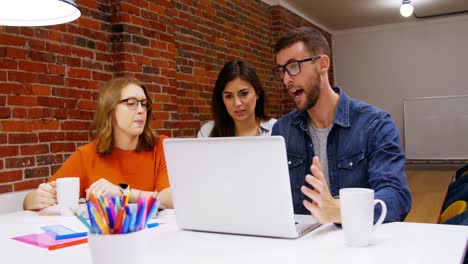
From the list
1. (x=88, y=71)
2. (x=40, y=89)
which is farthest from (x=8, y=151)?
(x=88, y=71)

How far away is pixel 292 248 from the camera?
111cm

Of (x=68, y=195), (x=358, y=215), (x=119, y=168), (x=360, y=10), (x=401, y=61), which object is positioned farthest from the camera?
(x=401, y=61)

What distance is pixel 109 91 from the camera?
7.09ft

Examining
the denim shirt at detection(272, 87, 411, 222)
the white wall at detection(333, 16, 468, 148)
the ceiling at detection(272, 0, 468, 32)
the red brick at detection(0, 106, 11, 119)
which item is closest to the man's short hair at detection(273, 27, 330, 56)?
the denim shirt at detection(272, 87, 411, 222)

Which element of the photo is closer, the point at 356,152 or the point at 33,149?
the point at 356,152

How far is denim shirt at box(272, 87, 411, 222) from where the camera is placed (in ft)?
4.94

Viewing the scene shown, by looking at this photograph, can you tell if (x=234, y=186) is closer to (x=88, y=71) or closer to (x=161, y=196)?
(x=161, y=196)

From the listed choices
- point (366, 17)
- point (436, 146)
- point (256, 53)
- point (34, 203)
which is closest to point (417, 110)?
point (436, 146)

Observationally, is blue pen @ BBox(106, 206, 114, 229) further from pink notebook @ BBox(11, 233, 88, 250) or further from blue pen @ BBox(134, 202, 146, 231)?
pink notebook @ BBox(11, 233, 88, 250)

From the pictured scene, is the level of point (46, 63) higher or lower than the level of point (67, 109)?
higher

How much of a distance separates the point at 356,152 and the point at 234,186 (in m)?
0.68

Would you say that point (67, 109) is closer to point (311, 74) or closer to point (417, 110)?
point (311, 74)

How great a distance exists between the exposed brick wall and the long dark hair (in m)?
0.90

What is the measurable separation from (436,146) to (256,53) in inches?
165
